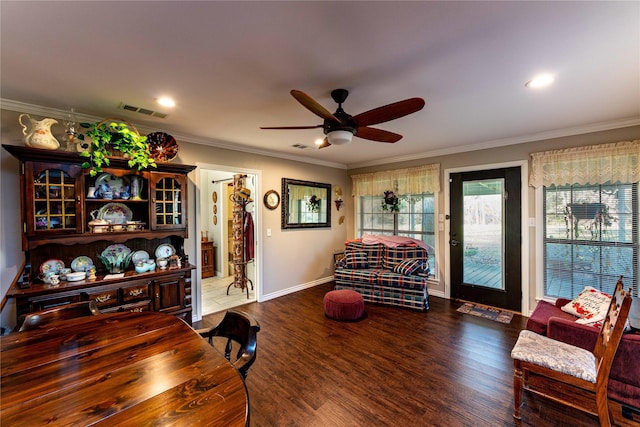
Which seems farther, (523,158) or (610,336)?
(523,158)

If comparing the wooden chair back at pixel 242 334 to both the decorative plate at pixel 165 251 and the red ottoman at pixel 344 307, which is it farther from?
the red ottoman at pixel 344 307

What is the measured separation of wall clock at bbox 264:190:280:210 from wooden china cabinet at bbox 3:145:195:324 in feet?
4.75

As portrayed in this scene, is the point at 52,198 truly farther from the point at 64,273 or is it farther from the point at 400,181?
the point at 400,181

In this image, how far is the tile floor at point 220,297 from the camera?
4004 millimetres

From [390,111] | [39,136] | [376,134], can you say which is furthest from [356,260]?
[39,136]

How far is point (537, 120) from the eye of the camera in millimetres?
2967

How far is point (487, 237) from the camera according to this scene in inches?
156

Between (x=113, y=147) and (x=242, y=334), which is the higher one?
(x=113, y=147)

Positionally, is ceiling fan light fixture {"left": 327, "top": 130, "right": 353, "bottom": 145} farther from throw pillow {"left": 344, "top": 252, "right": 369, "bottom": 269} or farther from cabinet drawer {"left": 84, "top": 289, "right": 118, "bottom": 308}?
throw pillow {"left": 344, "top": 252, "right": 369, "bottom": 269}

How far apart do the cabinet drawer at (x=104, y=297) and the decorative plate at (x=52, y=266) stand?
43 centimetres

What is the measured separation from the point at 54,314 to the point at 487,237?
4914 mm

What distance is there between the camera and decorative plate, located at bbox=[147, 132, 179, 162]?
3.01 meters

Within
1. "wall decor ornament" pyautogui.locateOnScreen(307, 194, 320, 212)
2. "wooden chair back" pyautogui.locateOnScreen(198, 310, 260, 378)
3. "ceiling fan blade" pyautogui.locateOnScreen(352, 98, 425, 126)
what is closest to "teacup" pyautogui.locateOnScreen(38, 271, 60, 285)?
"wooden chair back" pyautogui.locateOnScreen(198, 310, 260, 378)

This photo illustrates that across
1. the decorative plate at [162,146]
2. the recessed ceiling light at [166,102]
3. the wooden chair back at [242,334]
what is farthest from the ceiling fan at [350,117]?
the decorative plate at [162,146]
